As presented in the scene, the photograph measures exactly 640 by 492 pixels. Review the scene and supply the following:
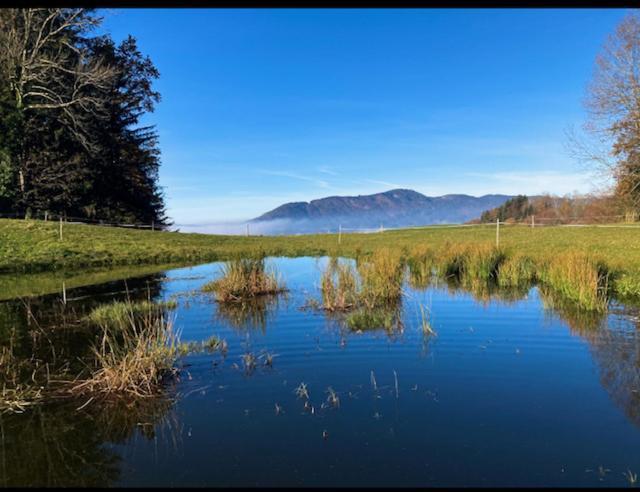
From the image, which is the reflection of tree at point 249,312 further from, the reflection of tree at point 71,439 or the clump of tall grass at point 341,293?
the reflection of tree at point 71,439

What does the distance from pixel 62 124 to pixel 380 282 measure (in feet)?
105

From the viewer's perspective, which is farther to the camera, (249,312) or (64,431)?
(249,312)

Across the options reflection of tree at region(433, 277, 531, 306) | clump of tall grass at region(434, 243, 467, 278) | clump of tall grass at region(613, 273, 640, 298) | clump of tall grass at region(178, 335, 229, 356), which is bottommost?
clump of tall grass at region(178, 335, 229, 356)

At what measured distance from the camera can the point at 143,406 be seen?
19.9 feet

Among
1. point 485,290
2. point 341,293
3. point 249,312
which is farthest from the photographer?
point 485,290

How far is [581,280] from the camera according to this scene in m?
12.3

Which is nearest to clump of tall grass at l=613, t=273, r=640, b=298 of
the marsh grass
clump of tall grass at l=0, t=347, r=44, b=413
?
the marsh grass

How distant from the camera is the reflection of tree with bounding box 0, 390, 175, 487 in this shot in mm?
4500

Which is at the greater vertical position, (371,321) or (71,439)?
(371,321)

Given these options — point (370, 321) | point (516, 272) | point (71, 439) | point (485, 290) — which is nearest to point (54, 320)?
point (71, 439)

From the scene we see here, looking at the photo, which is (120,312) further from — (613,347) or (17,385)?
(613,347)

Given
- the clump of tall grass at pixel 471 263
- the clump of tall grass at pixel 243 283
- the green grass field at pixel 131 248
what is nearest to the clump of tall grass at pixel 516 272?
the clump of tall grass at pixel 471 263

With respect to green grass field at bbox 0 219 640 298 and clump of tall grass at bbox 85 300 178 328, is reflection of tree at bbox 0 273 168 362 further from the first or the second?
green grass field at bbox 0 219 640 298

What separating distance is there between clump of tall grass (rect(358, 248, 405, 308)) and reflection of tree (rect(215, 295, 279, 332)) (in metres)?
2.52
